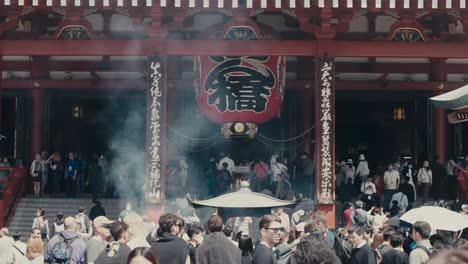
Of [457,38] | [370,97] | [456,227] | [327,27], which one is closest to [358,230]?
[456,227]

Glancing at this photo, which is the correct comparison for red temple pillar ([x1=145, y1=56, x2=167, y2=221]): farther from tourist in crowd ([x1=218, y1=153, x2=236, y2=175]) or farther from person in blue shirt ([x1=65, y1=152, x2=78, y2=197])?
person in blue shirt ([x1=65, y1=152, x2=78, y2=197])

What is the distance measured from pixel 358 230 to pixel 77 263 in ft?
10.2

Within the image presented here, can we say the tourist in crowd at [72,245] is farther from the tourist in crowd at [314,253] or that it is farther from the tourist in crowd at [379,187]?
the tourist in crowd at [379,187]

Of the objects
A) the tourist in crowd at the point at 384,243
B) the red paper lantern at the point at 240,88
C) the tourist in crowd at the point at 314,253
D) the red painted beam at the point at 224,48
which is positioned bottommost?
the tourist in crowd at the point at 384,243

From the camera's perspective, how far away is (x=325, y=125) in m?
16.4

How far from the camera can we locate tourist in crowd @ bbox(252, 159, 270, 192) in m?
20.1

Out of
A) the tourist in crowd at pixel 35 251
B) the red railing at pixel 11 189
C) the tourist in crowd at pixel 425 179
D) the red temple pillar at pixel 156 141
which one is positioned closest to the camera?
the tourist in crowd at pixel 35 251

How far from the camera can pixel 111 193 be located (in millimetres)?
21203

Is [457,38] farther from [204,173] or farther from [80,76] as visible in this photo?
[80,76]

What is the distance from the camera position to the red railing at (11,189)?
738 inches

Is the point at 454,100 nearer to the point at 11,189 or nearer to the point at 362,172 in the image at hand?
the point at 362,172

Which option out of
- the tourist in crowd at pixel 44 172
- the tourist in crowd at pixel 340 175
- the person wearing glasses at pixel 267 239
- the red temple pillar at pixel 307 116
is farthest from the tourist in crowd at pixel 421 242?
the tourist in crowd at pixel 44 172

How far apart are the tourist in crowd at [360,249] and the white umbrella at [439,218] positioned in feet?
6.43

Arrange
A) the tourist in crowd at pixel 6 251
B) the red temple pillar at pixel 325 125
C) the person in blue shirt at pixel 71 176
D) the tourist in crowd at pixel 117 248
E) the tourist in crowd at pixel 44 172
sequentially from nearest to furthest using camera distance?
1. the tourist in crowd at pixel 117 248
2. the tourist in crowd at pixel 6 251
3. the red temple pillar at pixel 325 125
4. the tourist in crowd at pixel 44 172
5. the person in blue shirt at pixel 71 176
